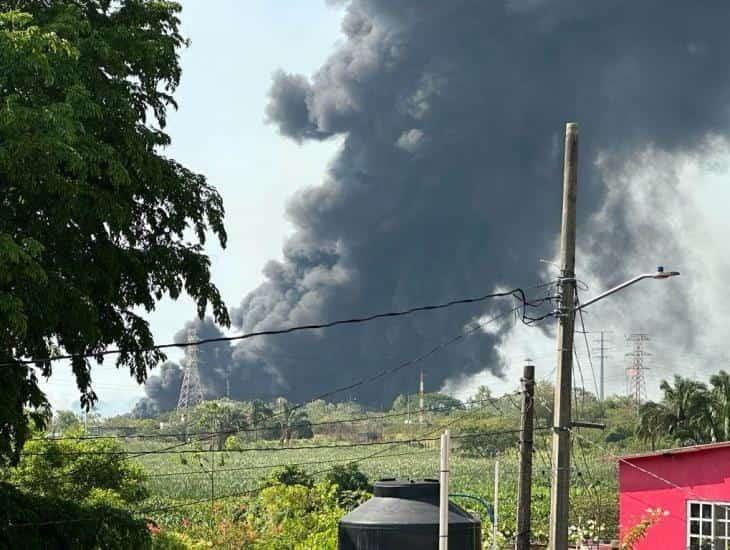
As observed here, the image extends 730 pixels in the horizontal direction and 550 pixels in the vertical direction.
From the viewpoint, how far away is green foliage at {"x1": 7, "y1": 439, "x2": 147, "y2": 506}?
36188 millimetres

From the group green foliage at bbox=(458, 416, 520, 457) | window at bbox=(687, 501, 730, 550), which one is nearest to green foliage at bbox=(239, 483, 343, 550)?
window at bbox=(687, 501, 730, 550)

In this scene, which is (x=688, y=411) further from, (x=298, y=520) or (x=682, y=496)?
(x=682, y=496)

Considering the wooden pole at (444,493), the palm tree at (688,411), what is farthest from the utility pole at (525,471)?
the palm tree at (688,411)

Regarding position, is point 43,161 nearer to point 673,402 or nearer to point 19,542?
point 19,542

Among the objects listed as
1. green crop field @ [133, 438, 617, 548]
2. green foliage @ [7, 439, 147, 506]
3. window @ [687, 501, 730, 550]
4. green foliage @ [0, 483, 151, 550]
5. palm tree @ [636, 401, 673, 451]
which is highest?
palm tree @ [636, 401, 673, 451]

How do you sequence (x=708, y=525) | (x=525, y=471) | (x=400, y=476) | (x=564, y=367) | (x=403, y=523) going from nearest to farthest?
(x=564, y=367), (x=403, y=523), (x=525, y=471), (x=708, y=525), (x=400, y=476)

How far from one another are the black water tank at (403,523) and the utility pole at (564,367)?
2.72 meters

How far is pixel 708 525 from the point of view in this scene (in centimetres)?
3197

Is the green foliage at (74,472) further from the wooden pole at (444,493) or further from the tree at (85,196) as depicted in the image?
the wooden pole at (444,493)

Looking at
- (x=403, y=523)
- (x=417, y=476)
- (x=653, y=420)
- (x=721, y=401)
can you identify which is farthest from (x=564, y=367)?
(x=417, y=476)

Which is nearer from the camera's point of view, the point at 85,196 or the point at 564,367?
the point at 564,367

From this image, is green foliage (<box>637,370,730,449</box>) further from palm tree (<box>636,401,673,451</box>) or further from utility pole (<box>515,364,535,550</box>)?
utility pole (<box>515,364,535,550</box>)

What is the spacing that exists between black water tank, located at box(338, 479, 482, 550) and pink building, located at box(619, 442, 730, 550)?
1265 cm

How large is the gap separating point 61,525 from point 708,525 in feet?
55.7
